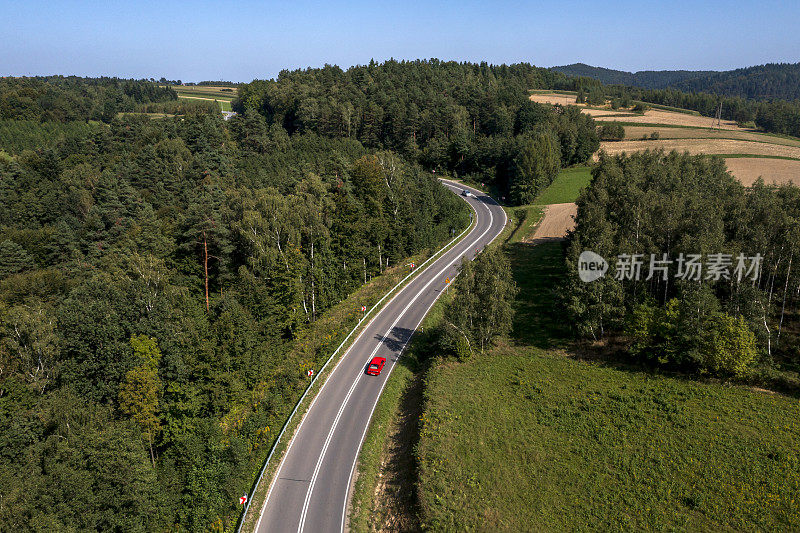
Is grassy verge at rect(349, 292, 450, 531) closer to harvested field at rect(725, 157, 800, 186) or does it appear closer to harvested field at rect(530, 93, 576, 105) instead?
harvested field at rect(725, 157, 800, 186)

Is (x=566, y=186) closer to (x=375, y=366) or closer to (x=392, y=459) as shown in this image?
(x=375, y=366)

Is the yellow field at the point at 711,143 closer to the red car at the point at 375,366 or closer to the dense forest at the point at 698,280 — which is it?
the dense forest at the point at 698,280

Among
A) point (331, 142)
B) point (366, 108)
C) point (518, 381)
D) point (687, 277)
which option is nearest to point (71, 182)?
point (331, 142)

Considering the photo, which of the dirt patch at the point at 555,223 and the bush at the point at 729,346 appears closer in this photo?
the bush at the point at 729,346

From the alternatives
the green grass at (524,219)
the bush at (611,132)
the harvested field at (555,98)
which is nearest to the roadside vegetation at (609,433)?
the green grass at (524,219)

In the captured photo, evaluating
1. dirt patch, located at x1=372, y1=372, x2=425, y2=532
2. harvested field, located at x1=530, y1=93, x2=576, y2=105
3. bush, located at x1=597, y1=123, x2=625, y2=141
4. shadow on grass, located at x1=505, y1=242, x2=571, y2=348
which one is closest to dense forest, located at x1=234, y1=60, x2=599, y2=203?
bush, located at x1=597, y1=123, x2=625, y2=141

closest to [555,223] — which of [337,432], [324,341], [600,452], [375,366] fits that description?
[375,366]

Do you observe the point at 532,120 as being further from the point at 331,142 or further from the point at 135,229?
the point at 135,229
